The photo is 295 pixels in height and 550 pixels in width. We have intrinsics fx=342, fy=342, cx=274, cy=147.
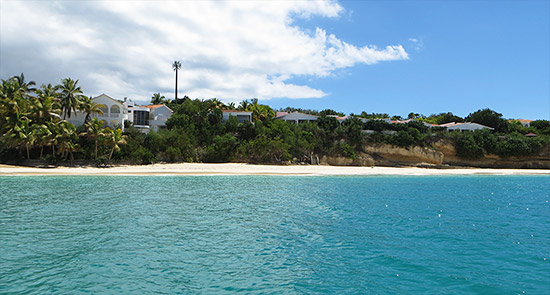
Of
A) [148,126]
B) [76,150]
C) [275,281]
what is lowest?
[275,281]

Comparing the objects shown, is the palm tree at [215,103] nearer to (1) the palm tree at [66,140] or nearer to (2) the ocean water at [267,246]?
(1) the palm tree at [66,140]

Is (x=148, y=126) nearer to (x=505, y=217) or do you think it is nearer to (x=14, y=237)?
(x=14, y=237)

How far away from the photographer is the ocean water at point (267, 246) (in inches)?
304

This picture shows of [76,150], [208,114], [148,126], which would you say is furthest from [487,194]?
[148,126]

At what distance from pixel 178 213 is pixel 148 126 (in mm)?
40845

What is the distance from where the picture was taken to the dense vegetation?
3778cm

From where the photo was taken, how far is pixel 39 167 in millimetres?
36906

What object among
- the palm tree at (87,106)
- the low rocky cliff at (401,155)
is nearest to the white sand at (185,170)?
the low rocky cliff at (401,155)

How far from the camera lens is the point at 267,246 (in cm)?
1063

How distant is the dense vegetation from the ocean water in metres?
20.9

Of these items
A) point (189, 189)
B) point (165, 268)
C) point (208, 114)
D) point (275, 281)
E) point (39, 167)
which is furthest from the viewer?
point (208, 114)

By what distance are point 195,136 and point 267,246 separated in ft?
126

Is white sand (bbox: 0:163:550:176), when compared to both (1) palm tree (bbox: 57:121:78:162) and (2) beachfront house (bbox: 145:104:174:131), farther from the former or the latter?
(2) beachfront house (bbox: 145:104:174:131)

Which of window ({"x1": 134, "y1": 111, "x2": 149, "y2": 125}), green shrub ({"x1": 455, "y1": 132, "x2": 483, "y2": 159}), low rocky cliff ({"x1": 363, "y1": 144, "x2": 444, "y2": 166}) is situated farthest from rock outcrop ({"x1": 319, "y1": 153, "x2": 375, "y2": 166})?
window ({"x1": 134, "y1": 111, "x2": 149, "y2": 125})
